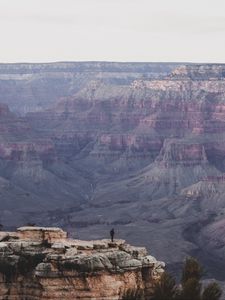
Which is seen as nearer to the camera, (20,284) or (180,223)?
(20,284)

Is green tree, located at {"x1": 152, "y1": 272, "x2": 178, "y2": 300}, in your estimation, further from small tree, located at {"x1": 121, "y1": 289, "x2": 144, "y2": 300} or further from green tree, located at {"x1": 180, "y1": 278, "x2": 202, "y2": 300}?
small tree, located at {"x1": 121, "y1": 289, "x2": 144, "y2": 300}

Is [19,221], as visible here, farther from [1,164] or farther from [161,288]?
[161,288]

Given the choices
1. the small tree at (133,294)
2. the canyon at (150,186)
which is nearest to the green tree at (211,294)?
the small tree at (133,294)

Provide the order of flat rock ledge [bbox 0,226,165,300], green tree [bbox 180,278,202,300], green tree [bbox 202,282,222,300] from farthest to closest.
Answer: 1. green tree [bbox 202,282,222,300]
2. green tree [bbox 180,278,202,300]
3. flat rock ledge [bbox 0,226,165,300]

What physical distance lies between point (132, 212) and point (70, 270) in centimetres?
11991

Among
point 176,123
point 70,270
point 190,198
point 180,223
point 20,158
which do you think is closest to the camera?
point 70,270

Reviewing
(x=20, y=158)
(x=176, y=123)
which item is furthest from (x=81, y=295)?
(x=176, y=123)

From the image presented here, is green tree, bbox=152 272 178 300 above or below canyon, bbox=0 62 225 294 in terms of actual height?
above

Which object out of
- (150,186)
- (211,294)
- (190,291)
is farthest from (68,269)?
(150,186)

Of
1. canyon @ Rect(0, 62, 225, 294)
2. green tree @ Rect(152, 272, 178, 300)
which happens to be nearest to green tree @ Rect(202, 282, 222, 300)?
green tree @ Rect(152, 272, 178, 300)

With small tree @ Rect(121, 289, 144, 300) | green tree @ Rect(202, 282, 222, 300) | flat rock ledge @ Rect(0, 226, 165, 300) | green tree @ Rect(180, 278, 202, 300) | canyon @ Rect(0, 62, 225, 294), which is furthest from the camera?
canyon @ Rect(0, 62, 225, 294)

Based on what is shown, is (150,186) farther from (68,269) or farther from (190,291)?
(68,269)

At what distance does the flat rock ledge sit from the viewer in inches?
1455

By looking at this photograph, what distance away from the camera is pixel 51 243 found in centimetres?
3922
